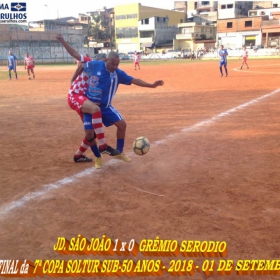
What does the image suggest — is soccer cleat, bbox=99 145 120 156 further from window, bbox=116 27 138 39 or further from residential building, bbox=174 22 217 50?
window, bbox=116 27 138 39

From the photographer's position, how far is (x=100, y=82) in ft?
17.8

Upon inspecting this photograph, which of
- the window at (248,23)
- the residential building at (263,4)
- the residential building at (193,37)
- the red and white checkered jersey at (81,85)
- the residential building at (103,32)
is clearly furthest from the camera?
the residential building at (103,32)

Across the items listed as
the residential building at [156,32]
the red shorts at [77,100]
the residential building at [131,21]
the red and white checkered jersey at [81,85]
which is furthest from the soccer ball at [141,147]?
the residential building at [131,21]

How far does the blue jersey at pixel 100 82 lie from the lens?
5.39 metres

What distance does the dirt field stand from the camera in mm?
3445

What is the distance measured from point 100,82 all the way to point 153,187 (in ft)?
6.26

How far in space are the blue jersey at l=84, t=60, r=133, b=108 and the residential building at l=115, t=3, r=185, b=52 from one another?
79591 mm

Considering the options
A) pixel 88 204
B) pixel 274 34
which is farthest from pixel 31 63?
pixel 274 34

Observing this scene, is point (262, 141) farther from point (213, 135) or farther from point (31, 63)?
point (31, 63)

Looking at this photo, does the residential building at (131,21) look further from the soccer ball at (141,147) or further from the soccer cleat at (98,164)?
the soccer cleat at (98,164)

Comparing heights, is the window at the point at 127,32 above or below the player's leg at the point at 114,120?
above

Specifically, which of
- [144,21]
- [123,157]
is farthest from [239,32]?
[123,157]

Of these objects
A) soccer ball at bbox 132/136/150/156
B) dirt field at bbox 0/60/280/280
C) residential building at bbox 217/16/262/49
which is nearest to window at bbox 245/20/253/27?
residential building at bbox 217/16/262/49

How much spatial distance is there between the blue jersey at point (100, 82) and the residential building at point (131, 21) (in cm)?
7959
